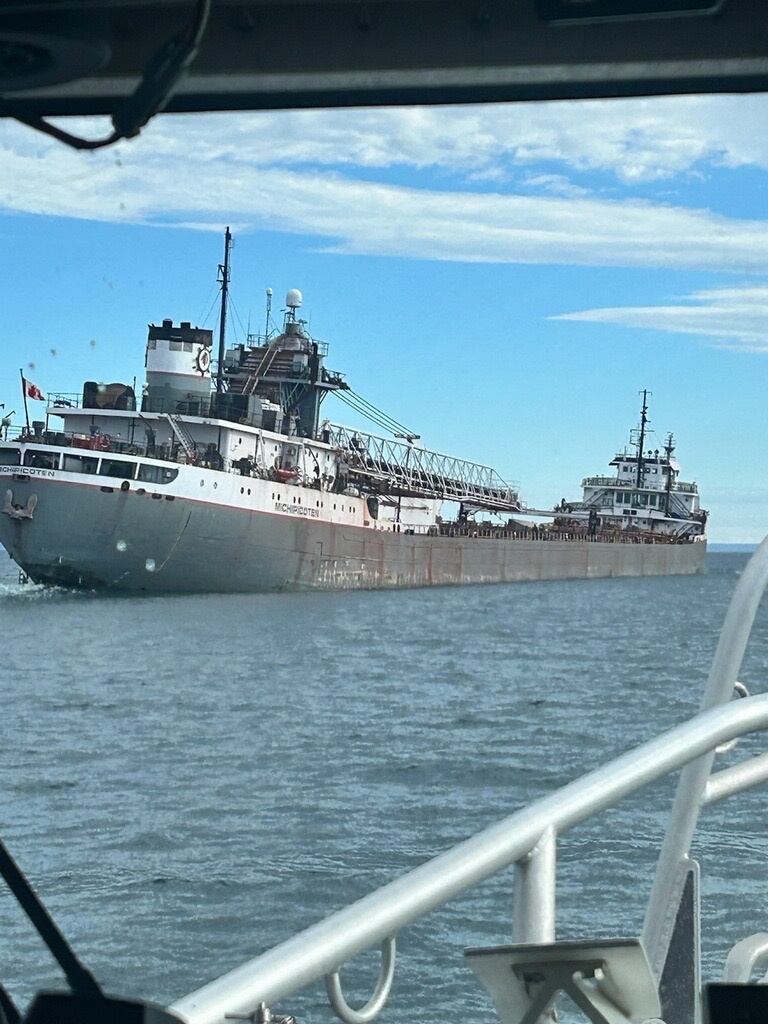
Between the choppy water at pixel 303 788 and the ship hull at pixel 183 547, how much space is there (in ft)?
14.7

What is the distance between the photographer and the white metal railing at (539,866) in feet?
5.31

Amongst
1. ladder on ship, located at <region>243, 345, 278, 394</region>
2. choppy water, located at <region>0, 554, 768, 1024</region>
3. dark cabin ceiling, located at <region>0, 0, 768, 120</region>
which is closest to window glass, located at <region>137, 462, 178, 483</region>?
choppy water, located at <region>0, 554, 768, 1024</region>

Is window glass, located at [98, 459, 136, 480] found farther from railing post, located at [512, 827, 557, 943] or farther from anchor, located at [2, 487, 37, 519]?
railing post, located at [512, 827, 557, 943]

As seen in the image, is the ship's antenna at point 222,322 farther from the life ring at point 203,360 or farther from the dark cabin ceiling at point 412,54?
the dark cabin ceiling at point 412,54

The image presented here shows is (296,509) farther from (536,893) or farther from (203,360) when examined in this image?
(536,893)

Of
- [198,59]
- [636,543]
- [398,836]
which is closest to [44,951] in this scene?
[398,836]

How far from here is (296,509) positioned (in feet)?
111

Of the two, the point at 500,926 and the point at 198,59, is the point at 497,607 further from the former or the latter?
the point at 198,59

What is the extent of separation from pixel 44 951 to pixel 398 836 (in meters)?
2.85

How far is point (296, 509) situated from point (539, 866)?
31948 mm

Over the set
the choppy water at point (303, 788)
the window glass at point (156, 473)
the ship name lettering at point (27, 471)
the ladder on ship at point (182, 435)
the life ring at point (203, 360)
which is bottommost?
the choppy water at point (303, 788)

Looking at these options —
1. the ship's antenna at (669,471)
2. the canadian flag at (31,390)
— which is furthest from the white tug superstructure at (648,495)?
the canadian flag at (31,390)

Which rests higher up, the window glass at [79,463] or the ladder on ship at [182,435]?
the ladder on ship at [182,435]

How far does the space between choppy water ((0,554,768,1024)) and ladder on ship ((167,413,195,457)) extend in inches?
302
